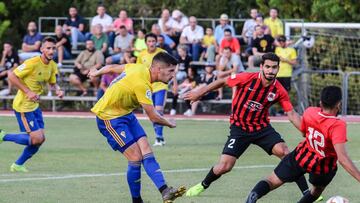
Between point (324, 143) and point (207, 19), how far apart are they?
1879cm

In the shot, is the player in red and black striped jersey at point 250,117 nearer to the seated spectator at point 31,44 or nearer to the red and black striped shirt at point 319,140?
the red and black striped shirt at point 319,140

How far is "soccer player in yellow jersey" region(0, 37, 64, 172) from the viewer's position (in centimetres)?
1327

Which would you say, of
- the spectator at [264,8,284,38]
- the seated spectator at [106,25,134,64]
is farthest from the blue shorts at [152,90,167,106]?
the spectator at [264,8,284,38]

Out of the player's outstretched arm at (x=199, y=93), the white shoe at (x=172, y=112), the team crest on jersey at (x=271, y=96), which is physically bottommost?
the white shoe at (x=172, y=112)

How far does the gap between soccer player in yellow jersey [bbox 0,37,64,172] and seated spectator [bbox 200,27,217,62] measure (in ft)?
36.0

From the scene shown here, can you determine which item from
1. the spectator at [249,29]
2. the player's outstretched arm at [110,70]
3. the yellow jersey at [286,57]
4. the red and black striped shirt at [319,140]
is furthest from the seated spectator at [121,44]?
the red and black striped shirt at [319,140]

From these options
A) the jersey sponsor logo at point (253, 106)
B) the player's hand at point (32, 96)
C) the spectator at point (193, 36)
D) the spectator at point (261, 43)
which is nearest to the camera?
the jersey sponsor logo at point (253, 106)

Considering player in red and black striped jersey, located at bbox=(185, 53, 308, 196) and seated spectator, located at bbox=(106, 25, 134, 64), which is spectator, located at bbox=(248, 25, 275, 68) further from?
player in red and black striped jersey, located at bbox=(185, 53, 308, 196)

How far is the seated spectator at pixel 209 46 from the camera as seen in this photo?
24453mm

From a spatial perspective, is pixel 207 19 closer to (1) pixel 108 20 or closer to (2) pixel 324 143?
(1) pixel 108 20

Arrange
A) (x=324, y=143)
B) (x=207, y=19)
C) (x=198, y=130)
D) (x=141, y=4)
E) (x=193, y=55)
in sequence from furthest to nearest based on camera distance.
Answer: (x=141, y=4) < (x=207, y=19) < (x=193, y=55) < (x=198, y=130) < (x=324, y=143)

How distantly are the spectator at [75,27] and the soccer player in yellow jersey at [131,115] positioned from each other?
1606 centimetres

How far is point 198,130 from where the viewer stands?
65.8 ft

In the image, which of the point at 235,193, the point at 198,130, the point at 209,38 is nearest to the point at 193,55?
the point at 209,38
